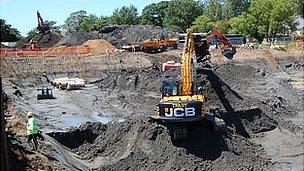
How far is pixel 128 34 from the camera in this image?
193 feet

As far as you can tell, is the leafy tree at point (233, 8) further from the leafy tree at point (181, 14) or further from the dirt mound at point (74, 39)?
the dirt mound at point (74, 39)

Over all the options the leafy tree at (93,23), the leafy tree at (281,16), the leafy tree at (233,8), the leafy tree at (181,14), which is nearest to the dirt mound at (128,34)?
the leafy tree at (281,16)

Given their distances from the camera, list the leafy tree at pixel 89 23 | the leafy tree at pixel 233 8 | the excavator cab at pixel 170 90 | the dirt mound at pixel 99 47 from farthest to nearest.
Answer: the leafy tree at pixel 89 23 < the leafy tree at pixel 233 8 < the dirt mound at pixel 99 47 < the excavator cab at pixel 170 90

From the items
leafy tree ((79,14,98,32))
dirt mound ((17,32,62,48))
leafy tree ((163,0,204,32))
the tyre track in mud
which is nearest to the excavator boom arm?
the tyre track in mud

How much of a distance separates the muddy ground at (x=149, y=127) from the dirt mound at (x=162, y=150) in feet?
0.09

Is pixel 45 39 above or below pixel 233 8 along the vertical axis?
below

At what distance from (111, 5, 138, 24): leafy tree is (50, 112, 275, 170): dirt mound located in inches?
2719

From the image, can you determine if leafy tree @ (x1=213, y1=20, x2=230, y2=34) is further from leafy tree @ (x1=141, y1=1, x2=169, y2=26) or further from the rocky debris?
the rocky debris

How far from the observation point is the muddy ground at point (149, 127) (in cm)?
1444

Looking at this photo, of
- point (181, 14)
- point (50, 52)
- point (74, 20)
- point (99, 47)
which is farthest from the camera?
point (74, 20)

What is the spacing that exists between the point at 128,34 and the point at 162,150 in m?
44.5

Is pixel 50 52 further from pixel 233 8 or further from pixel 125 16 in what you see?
pixel 125 16

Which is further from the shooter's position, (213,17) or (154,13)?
(154,13)

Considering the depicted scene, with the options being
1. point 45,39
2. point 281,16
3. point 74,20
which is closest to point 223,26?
point 281,16
